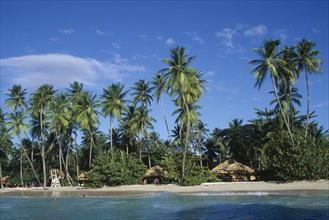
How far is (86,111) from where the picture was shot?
46094 mm

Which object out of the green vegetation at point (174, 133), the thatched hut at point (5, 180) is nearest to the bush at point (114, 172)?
the green vegetation at point (174, 133)

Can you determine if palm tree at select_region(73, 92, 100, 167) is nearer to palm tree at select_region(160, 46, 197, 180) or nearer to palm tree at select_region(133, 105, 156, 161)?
palm tree at select_region(133, 105, 156, 161)

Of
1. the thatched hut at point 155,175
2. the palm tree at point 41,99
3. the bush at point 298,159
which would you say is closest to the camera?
the bush at point 298,159

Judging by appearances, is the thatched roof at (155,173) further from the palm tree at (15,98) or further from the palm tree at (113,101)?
the palm tree at (15,98)

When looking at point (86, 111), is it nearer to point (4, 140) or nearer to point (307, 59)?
point (4, 140)

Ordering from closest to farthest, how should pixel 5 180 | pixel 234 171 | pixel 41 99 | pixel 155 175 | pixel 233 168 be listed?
pixel 233 168, pixel 234 171, pixel 155 175, pixel 41 99, pixel 5 180

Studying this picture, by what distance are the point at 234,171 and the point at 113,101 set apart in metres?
18.5

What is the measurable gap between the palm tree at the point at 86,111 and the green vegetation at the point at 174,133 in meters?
0.13

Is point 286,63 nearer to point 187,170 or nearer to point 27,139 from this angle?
point 187,170

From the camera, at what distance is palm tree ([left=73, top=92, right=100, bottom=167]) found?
45.7 metres

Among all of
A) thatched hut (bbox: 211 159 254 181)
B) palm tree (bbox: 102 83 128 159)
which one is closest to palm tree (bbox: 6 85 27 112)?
palm tree (bbox: 102 83 128 159)

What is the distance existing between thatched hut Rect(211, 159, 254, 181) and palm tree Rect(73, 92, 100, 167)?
1770cm

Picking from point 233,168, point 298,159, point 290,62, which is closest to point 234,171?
point 233,168

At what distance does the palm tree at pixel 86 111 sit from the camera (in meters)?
45.7
